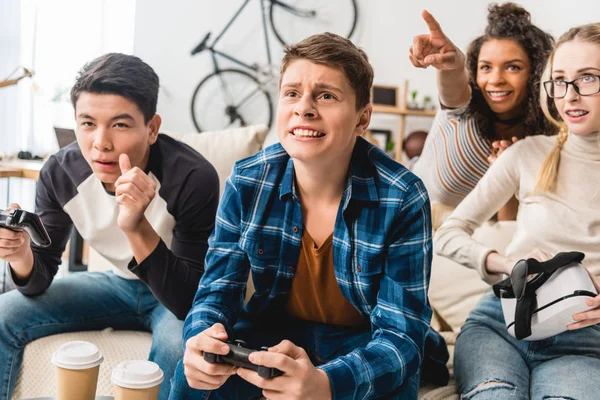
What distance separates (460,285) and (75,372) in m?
1.17

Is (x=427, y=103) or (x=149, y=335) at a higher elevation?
(x=427, y=103)

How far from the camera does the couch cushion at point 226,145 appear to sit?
202cm

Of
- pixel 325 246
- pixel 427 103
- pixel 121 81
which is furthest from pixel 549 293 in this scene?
pixel 427 103

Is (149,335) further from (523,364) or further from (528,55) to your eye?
(528,55)

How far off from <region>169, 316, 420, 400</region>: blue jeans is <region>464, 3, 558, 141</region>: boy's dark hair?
2.57 ft

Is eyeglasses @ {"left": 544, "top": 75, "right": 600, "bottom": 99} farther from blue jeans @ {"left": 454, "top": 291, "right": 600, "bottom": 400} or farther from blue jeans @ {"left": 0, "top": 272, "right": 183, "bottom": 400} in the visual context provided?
blue jeans @ {"left": 0, "top": 272, "right": 183, "bottom": 400}

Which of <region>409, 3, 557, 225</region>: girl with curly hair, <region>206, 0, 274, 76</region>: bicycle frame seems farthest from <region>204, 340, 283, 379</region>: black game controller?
<region>206, 0, 274, 76</region>: bicycle frame

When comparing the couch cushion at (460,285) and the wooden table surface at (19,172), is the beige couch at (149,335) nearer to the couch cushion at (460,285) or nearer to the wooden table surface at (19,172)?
the couch cushion at (460,285)

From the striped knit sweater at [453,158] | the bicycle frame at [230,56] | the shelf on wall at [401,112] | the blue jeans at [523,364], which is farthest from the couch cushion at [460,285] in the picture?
the bicycle frame at [230,56]

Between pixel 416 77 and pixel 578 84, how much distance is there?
3.65 meters

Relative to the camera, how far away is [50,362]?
4.78 feet

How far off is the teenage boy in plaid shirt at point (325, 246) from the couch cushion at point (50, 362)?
35 cm

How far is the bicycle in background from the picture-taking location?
15.9 feet

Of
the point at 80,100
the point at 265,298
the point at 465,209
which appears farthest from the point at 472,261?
the point at 80,100
